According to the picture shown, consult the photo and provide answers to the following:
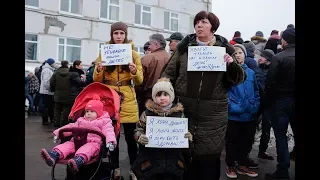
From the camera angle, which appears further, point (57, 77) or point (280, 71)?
point (57, 77)

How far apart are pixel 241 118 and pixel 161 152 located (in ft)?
5.96

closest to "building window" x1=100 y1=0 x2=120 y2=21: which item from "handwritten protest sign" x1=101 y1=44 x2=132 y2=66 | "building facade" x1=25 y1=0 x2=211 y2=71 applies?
"building facade" x1=25 y1=0 x2=211 y2=71

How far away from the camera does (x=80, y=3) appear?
19953mm

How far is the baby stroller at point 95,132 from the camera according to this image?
11.8 feet

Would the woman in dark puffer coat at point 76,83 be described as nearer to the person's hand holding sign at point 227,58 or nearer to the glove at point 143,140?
the glove at point 143,140

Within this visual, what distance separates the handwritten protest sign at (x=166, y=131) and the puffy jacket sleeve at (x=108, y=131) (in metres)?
0.47

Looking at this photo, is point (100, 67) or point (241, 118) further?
point (241, 118)

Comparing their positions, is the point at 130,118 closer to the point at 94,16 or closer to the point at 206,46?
the point at 206,46

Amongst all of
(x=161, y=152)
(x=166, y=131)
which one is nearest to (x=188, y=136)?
(x=166, y=131)

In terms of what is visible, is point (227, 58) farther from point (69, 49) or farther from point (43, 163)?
point (69, 49)

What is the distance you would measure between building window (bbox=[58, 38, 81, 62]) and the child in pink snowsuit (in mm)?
16399

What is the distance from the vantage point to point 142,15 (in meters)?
22.6
